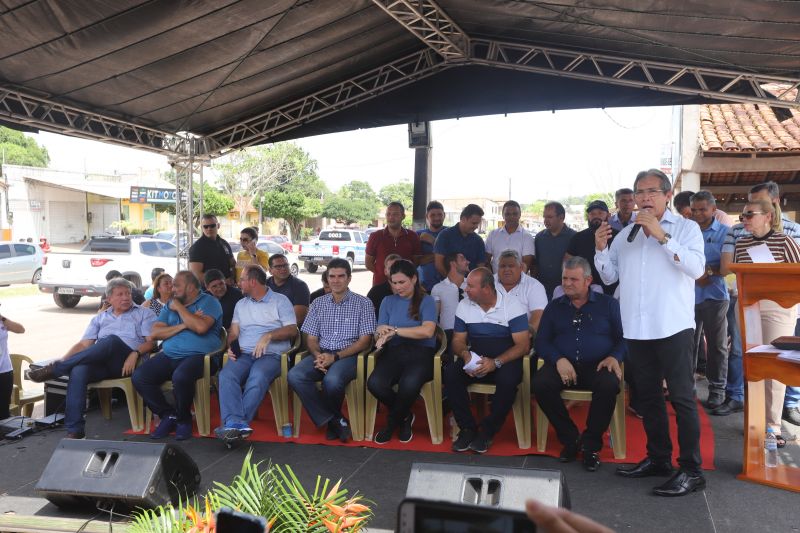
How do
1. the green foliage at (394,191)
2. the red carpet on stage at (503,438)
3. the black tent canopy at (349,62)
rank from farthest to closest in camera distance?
the green foliage at (394,191) < the black tent canopy at (349,62) < the red carpet on stage at (503,438)

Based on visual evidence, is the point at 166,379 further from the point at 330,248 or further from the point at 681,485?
the point at 330,248

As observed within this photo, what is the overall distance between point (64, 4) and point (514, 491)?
4.28 m

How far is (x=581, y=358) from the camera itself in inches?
163

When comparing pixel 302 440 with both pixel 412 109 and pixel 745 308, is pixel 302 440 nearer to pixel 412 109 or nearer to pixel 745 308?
pixel 745 308

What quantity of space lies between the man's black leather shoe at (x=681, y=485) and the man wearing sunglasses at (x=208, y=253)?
4.81 metres

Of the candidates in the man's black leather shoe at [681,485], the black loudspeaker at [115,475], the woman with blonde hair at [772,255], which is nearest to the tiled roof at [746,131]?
the woman with blonde hair at [772,255]

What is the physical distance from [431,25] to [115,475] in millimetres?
4705

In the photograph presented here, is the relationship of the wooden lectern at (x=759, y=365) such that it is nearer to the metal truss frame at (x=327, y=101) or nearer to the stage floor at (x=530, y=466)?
the stage floor at (x=530, y=466)

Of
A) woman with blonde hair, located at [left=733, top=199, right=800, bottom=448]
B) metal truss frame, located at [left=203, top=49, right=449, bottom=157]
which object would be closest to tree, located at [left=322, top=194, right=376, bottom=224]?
metal truss frame, located at [left=203, top=49, right=449, bottom=157]

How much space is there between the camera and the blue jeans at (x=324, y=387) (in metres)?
4.54

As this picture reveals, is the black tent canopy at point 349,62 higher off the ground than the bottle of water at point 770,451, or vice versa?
the black tent canopy at point 349,62

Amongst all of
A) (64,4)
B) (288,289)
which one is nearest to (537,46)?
(288,289)

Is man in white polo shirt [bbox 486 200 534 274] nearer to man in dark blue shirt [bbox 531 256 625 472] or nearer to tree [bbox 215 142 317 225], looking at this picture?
man in dark blue shirt [bbox 531 256 625 472]

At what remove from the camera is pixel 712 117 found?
10055 mm
